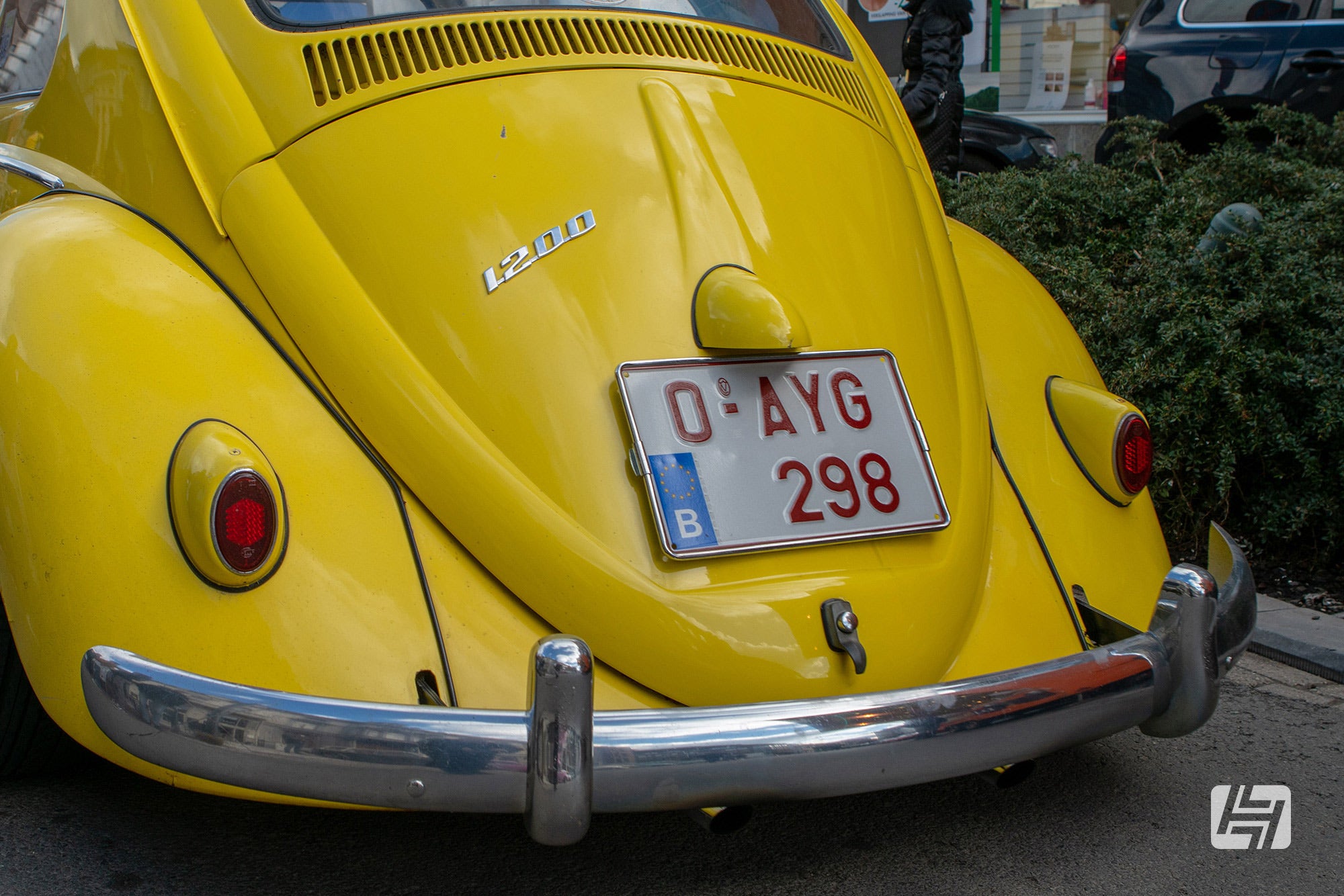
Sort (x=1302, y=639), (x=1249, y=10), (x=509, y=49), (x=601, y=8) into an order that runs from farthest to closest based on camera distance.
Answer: (x=1249, y=10) → (x=1302, y=639) → (x=601, y=8) → (x=509, y=49)

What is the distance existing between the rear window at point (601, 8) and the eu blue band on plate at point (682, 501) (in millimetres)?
1034

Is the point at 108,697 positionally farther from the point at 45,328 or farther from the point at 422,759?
the point at 45,328

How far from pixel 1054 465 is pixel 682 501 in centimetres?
92

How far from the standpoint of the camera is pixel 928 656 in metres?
2.02

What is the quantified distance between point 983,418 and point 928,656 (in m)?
0.60

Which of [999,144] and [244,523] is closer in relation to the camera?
[244,523]

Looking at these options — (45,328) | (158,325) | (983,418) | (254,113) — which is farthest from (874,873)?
(254,113)

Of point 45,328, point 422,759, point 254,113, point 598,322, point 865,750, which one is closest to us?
point 422,759

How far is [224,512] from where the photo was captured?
1.78 meters

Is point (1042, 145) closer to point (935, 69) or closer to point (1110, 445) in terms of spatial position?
point (935, 69)

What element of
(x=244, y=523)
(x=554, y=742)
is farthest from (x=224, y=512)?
(x=554, y=742)

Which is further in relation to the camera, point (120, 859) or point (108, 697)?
point (120, 859)

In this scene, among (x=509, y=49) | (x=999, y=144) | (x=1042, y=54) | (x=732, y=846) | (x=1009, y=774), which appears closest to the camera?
(x=1009, y=774)

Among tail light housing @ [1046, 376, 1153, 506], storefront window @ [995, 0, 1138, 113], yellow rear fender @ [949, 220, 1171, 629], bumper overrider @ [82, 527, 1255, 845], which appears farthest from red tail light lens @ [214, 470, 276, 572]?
storefront window @ [995, 0, 1138, 113]
